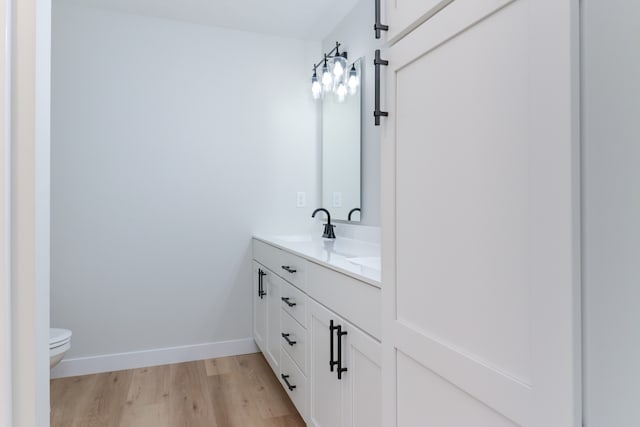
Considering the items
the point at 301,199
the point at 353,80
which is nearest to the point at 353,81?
the point at 353,80

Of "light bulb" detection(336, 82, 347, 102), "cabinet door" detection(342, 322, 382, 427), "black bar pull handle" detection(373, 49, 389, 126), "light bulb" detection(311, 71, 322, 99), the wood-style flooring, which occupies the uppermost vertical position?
"light bulb" detection(311, 71, 322, 99)

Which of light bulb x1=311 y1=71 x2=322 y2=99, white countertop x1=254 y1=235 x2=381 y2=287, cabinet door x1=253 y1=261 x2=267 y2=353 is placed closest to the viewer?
white countertop x1=254 y1=235 x2=381 y2=287

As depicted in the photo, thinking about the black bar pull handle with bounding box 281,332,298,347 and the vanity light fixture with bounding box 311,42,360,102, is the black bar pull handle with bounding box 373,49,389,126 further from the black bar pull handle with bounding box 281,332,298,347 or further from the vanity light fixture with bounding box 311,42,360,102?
the vanity light fixture with bounding box 311,42,360,102

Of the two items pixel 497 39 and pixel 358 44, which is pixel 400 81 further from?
pixel 358 44

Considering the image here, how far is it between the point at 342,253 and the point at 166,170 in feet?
4.50

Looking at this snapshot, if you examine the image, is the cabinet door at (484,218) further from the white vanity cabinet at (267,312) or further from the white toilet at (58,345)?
the white toilet at (58,345)

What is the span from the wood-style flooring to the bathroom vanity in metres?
0.17

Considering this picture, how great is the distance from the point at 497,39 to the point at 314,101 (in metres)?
2.46

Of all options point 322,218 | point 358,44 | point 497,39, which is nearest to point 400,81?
point 497,39

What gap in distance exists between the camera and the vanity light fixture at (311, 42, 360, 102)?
2.51 metres

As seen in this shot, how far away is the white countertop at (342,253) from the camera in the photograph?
1345mm

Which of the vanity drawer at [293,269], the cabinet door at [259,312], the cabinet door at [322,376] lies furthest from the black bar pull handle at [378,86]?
the cabinet door at [259,312]
